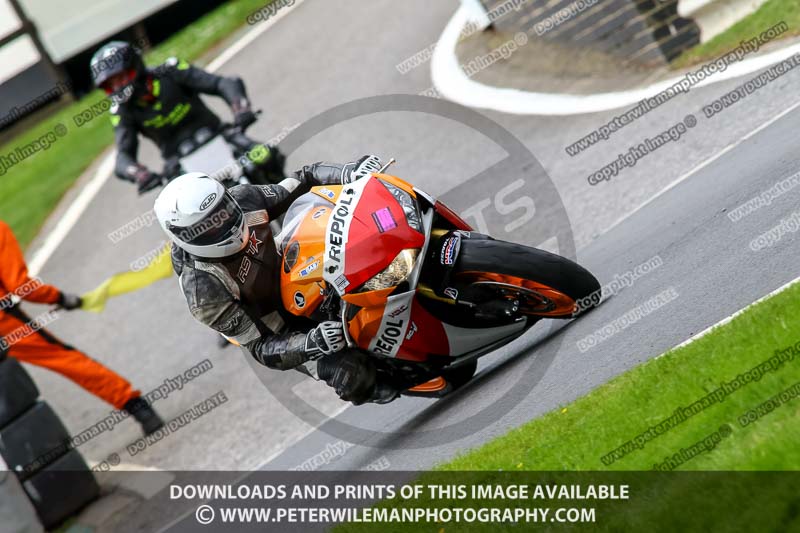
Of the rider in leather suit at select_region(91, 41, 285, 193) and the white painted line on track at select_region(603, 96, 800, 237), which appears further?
the rider in leather suit at select_region(91, 41, 285, 193)

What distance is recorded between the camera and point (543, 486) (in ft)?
16.0

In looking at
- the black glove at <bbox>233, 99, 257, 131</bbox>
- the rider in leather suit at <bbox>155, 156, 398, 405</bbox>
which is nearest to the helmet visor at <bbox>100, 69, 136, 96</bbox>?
the black glove at <bbox>233, 99, 257, 131</bbox>

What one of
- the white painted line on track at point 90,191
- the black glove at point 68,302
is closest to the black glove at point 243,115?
the black glove at point 68,302

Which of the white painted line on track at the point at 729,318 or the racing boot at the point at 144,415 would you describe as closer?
the white painted line on track at the point at 729,318

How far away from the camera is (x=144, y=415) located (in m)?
9.65

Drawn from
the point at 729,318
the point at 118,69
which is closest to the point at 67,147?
the point at 118,69

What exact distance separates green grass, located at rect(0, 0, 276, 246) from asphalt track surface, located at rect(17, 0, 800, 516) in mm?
1725

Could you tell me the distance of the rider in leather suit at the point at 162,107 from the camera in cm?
945

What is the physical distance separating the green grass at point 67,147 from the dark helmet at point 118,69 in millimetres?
6842

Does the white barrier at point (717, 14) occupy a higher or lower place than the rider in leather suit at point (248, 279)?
lower

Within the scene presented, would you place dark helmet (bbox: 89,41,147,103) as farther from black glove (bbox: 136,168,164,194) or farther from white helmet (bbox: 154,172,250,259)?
white helmet (bbox: 154,172,250,259)

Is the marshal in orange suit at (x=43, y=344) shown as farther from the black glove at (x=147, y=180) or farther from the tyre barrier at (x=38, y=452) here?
the black glove at (x=147, y=180)

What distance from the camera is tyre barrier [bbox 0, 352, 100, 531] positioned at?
28.3ft

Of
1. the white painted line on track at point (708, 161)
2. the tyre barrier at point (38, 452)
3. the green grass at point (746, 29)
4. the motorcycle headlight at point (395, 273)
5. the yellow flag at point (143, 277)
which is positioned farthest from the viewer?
the yellow flag at point (143, 277)
